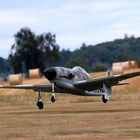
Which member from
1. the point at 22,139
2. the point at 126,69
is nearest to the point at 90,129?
the point at 22,139

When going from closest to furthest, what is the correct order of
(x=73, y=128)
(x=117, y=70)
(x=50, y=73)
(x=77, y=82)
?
(x=73, y=128) < (x=50, y=73) < (x=77, y=82) < (x=117, y=70)

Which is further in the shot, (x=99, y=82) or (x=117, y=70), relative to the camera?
(x=117, y=70)

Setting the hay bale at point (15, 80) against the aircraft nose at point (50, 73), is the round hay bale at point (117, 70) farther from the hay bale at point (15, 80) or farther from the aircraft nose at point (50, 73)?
the aircraft nose at point (50, 73)

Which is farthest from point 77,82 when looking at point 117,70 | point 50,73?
point 117,70

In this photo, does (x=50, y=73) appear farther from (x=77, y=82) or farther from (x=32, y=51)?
(x=32, y=51)

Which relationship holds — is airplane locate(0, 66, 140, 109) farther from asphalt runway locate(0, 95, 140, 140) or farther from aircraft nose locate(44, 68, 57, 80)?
asphalt runway locate(0, 95, 140, 140)

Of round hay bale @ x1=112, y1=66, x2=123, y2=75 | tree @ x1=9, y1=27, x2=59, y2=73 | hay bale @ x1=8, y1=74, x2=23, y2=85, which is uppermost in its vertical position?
tree @ x1=9, y1=27, x2=59, y2=73

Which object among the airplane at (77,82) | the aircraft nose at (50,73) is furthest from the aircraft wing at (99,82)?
the aircraft nose at (50,73)

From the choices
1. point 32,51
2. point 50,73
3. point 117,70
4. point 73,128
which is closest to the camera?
point 73,128

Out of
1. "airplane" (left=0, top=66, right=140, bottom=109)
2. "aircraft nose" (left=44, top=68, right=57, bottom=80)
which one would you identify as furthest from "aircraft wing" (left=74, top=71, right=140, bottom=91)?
"aircraft nose" (left=44, top=68, right=57, bottom=80)

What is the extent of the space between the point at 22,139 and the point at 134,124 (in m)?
4.80

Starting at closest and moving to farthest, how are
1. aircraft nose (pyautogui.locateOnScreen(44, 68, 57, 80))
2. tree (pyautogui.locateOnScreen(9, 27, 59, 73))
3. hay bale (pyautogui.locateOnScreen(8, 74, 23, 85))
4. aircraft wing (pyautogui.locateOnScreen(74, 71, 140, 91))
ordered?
aircraft nose (pyautogui.locateOnScreen(44, 68, 57, 80)) → aircraft wing (pyautogui.locateOnScreen(74, 71, 140, 91)) → hay bale (pyautogui.locateOnScreen(8, 74, 23, 85)) → tree (pyautogui.locateOnScreen(9, 27, 59, 73))

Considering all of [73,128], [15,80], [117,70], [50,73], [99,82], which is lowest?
[73,128]

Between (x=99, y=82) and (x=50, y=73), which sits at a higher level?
(x=50, y=73)
